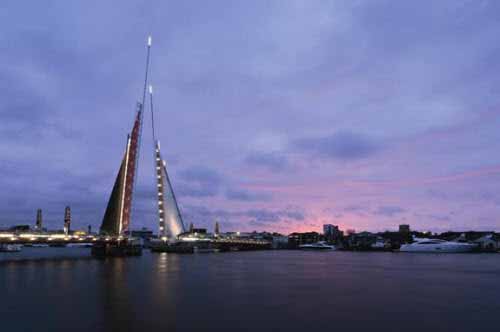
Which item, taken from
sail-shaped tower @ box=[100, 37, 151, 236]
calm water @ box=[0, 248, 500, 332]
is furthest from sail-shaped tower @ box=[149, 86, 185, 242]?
calm water @ box=[0, 248, 500, 332]

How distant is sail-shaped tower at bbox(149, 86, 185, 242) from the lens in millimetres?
146863

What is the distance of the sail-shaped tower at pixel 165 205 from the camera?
147m

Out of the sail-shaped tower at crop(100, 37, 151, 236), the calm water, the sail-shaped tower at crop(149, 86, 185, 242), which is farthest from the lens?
the sail-shaped tower at crop(149, 86, 185, 242)

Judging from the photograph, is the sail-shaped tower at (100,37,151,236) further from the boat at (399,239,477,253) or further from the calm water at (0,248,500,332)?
the boat at (399,239,477,253)

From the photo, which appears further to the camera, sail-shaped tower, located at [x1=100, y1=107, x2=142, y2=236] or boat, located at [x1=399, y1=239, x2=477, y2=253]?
boat, located at [x1=399, y1=239, x2=477, y2=253]

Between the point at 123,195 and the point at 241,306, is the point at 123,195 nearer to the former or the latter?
the point at 123,195

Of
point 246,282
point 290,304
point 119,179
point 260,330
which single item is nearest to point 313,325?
point 260,330

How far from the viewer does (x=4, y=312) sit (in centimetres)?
2933

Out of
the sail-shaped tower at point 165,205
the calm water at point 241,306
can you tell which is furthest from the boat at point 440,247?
the calm water at point 241,306

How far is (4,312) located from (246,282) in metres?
27.6

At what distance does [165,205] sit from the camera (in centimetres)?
14725

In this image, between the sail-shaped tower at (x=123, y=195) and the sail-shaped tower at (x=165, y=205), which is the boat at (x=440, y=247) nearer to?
the sail-shaped tower at (x=165, y=205)

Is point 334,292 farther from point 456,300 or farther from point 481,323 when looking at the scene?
point 481,323

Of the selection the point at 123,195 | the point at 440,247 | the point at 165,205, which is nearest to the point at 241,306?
the point at 123,195
